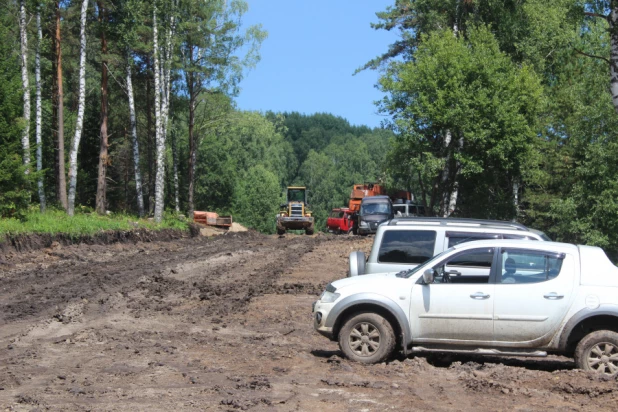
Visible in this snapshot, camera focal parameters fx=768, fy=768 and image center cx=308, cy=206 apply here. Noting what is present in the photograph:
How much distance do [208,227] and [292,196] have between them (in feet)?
23.1

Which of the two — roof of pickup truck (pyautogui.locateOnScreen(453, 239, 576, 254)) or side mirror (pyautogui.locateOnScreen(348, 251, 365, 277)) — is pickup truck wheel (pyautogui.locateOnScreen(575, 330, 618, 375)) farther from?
side mirror (pyautogui.locateOnScreen(348, 251, 365, 277))

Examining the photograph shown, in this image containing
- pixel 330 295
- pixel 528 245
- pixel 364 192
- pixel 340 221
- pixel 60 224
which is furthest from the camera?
pixel 364 192

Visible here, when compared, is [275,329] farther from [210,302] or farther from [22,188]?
[22,188]

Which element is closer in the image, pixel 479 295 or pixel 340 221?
pixel 479 295

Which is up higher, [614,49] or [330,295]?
[614,49]

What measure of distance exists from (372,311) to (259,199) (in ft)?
296

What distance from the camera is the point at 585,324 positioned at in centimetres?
955

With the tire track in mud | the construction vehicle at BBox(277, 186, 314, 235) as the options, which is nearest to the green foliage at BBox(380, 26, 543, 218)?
the construction vehicle at BBox(277, 186, 314, 235)

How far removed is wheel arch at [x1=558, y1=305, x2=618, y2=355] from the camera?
30.7 feet

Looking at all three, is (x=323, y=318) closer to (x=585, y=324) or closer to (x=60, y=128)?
(x=585, y=324)

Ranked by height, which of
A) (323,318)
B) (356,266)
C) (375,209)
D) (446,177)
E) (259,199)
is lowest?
(323,318)

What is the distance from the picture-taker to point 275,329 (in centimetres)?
1320

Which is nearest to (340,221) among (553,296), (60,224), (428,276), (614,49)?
(60,224)

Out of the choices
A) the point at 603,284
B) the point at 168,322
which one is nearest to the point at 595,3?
the point at 603,284
